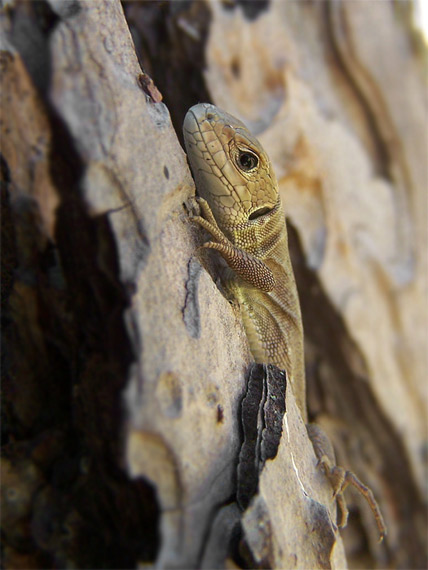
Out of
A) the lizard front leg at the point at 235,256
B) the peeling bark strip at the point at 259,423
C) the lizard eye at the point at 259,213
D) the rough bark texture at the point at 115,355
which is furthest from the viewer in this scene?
the lizard eye at the point at 259,213

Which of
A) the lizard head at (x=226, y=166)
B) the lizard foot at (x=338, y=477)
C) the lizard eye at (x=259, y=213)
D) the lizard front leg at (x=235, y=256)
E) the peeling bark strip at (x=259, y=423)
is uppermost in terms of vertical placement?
the lizard head at (x=226, y=166)

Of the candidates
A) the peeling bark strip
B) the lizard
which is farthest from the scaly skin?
the peeling bark strip

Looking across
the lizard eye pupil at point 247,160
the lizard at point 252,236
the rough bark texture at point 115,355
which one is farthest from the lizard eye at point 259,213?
the rough bark texture at point 115,355

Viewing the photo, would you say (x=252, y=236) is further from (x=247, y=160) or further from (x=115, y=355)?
(x=115, y=355)

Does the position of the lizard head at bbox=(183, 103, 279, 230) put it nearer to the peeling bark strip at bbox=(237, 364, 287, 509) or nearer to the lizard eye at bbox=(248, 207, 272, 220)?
the lizard eye at bbox=(248, 207, 272, 220)

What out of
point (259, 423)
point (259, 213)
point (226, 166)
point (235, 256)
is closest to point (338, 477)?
point (259, 423)

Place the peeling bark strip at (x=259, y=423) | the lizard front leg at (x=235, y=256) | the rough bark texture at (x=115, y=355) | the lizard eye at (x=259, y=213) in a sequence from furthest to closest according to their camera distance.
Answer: the lizard eye at (x=259, y=213), the lizard front leg at (x=235, y=256), the peeling bark strip at (x=259, y=423), the rough bark texture at (x=115, y=355)

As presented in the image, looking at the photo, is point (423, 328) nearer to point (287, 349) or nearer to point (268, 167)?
point (287, 349)

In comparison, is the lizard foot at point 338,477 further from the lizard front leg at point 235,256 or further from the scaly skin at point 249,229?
the lizard front leg at point 235,256

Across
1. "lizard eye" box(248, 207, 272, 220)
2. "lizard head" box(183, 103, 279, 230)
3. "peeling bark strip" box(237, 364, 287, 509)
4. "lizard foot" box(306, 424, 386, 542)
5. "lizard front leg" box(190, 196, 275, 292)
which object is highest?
"lizard head" box(183, 103, 279, 230)

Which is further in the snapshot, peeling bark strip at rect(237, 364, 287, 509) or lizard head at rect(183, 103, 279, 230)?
lizard head at rect(183, 103, 279, 230)
